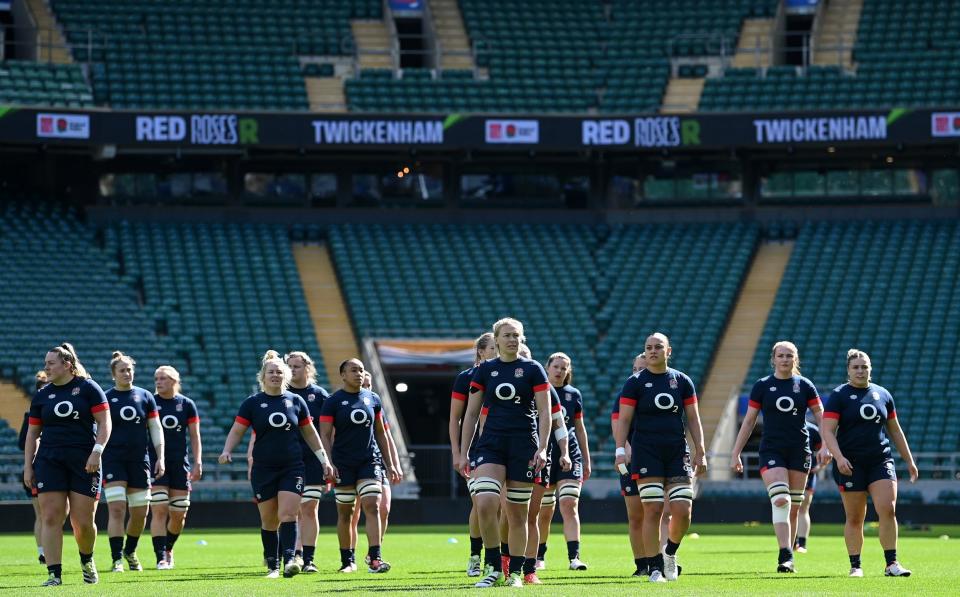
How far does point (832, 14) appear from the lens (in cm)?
4425

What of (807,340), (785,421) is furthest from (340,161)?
(785,421)

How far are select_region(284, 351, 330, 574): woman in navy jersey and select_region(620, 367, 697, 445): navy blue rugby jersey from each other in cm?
333

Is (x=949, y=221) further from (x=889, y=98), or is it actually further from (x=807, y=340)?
(x=807, y=340)

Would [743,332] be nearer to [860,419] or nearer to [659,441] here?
[860,419]

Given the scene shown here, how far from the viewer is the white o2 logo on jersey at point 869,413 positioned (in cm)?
1479

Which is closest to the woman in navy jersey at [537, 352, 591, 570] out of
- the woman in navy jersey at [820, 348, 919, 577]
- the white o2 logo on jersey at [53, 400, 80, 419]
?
the woman in navy jersey at [820, 348, 919, 577]

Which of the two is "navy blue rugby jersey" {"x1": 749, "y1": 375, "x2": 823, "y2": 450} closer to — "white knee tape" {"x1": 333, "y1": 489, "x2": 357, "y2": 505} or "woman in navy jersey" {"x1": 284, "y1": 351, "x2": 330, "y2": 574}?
"white knee tape" {"x1": 333, "y1": 489, "x2": 357, "y2": 505}

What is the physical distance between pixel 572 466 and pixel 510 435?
3646 mm

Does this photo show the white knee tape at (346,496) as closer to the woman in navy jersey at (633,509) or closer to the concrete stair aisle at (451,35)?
the woman in navy jersey at (633,509)

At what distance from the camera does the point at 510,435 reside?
13.1 m

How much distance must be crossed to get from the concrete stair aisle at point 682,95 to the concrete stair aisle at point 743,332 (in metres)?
4.23

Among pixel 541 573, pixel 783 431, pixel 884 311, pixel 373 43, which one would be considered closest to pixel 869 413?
pixel 783 431

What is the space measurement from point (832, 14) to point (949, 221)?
7377mm

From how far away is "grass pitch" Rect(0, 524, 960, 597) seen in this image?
13164 millimetres
